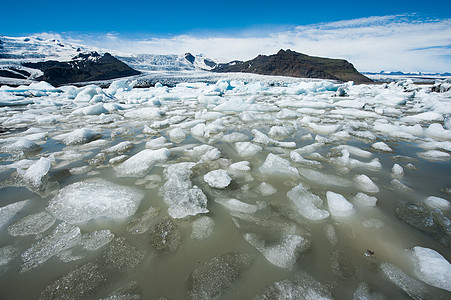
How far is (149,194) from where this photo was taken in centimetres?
152

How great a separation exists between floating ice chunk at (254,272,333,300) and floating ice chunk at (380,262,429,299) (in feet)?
1.10

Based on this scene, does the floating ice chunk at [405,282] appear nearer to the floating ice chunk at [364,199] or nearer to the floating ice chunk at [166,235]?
the floating ice chunk at [364,199]

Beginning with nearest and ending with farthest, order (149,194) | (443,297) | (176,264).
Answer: (443,297), (176,264), (149,194)

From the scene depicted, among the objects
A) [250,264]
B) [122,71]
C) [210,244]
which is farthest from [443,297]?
[122,71]

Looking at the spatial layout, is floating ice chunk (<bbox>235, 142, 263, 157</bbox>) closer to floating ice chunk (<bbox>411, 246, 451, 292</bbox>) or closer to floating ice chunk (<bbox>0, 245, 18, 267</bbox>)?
floating ice chunk (<bbox>411, 246, 451, 292</bbox>)

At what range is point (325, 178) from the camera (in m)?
1.74

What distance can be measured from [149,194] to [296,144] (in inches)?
79.0

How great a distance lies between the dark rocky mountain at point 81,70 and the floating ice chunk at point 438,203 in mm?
41622

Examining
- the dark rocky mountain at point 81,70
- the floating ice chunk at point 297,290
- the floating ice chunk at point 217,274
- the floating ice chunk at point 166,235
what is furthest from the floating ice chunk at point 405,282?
the dark rocky mountain at point 81,70

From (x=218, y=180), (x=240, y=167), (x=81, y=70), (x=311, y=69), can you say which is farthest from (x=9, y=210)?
(x=311, y=69)

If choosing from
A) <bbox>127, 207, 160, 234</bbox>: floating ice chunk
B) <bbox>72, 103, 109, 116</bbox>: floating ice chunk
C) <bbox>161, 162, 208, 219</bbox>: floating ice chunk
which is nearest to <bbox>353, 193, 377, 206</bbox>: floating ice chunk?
<bbox>161, 162, 208, 219</bbox>: floating ice chunk

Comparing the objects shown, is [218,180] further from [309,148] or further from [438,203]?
[438,203]

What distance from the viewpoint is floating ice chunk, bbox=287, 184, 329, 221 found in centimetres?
129

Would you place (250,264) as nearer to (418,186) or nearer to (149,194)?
(149,194)
